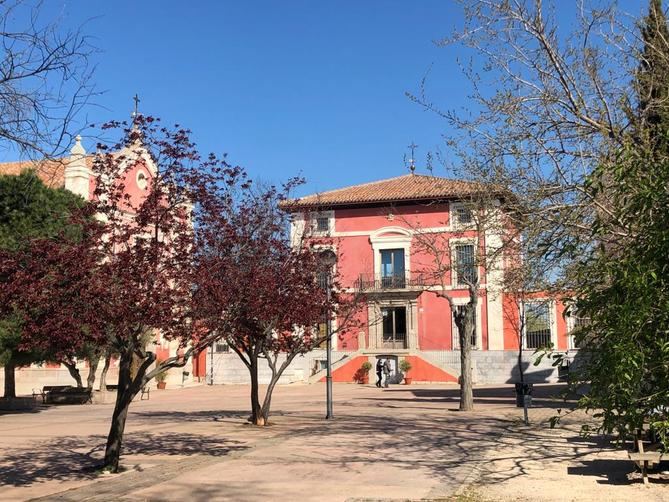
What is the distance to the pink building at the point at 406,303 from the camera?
38.8 metres

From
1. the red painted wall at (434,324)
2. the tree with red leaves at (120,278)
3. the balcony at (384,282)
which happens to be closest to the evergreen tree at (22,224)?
the tree with red leaves at (120,278)

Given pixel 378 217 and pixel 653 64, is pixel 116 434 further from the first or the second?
pixel 378 217

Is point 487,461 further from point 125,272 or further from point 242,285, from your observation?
point 125,272

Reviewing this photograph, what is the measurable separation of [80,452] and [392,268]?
103 ft

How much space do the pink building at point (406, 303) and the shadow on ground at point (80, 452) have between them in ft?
→ 77.1

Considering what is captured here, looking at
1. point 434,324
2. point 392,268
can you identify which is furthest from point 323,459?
point 392,268

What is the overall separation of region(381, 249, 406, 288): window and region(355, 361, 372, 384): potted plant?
546cm

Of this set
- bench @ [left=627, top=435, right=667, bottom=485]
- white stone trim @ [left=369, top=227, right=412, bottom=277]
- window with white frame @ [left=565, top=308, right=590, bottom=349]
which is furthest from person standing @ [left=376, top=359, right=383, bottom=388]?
bench @ [left=627, top=435, right=667, bottom=485]

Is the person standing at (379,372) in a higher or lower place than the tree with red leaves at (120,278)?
lower

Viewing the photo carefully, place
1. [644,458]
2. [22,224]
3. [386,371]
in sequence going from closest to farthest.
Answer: [644,458] < [22,224] < [386,371]

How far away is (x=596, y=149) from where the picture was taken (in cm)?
1067

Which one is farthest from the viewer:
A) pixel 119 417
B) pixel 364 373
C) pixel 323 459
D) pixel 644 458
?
pixel 364 373

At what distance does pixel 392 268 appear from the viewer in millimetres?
42719

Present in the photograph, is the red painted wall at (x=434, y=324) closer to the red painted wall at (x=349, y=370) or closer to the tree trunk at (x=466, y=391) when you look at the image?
the red painted wall at (x=349, y=370)
